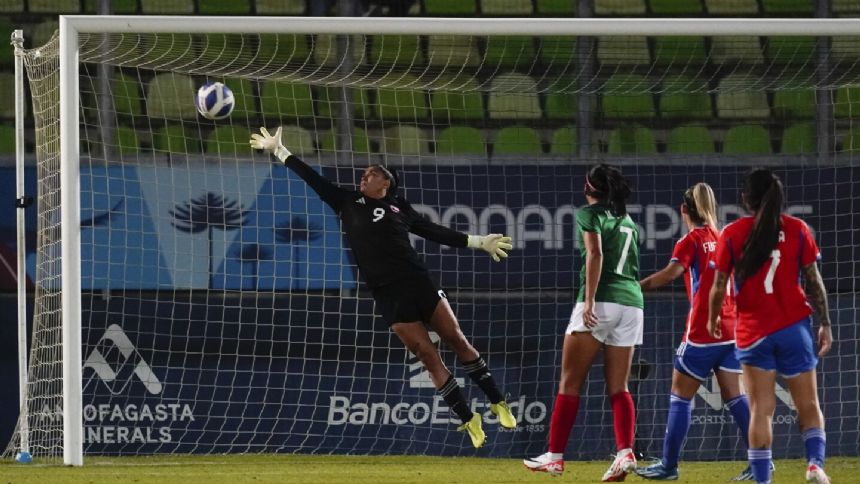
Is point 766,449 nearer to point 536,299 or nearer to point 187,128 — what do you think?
point 536,299

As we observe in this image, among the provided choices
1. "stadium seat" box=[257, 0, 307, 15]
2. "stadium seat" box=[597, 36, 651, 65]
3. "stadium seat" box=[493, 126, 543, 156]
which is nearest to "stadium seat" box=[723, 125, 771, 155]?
"stadium seat" box=[597, 36, 651, 65]

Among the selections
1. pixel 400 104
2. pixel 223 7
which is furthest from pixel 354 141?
pixel 223 7

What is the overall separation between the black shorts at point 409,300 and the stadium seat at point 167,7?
17.7ft

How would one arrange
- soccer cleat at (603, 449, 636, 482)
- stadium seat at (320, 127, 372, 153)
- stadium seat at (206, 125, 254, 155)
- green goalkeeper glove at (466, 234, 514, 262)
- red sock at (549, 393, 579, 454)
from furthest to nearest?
stadium seat at (206, 125, 254, 155), stadium seat at (320, 127, 372, 153), green goalkeeper glove at (466, 234, 514, 262), red sock at (549, 393, 579, 454), soccer cleat at (603, 449, 636, 482)

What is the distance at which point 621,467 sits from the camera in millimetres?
7809

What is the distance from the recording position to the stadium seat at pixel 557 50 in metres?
13.6

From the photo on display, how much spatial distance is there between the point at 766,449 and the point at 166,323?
6381 mm

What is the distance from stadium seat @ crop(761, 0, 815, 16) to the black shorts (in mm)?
6575

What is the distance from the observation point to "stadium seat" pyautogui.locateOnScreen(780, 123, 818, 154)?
12.9 metres

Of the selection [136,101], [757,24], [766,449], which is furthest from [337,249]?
[766,449]

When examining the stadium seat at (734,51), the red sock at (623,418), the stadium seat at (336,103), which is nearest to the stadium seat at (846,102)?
the stadium seat at (734,51)

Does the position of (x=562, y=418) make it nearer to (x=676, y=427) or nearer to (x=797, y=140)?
(x=676, y=427)

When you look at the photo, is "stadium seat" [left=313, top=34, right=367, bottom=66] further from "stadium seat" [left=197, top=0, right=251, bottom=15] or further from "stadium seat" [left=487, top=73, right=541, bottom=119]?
"stadium seat" [left=487, top=73, right=541, bottom=119]

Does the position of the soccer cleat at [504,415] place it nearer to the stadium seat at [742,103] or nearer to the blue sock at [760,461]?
the blue sock at [760,461]
